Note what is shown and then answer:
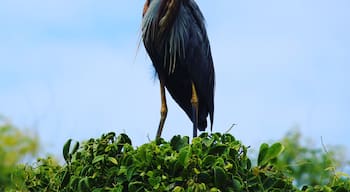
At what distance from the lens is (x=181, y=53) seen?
20.4ft

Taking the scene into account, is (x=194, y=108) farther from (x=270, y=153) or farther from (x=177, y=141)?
(x=270, y=153)

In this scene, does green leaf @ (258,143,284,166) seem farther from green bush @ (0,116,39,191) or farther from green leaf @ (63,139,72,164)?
green bush @ (0,116,39,191)

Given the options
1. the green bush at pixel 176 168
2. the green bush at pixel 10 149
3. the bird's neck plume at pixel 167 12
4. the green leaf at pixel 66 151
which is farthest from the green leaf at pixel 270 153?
the bird's neck plume at pixel 167 12

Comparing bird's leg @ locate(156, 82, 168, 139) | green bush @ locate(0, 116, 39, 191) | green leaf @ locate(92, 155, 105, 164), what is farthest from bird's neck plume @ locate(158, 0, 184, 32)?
green bush @ locate(0, 116, 39, 191)

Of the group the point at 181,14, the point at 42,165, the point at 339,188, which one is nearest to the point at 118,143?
the point at 42,165

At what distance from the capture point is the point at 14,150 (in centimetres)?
182

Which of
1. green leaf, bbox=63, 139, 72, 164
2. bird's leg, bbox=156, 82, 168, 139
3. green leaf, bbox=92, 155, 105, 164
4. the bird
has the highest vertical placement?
the bird

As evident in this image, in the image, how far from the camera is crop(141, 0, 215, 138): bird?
6.16 m

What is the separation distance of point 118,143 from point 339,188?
4.69ft

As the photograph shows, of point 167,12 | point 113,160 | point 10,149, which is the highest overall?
point 167,12

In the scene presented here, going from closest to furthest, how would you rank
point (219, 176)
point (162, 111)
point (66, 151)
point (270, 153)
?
point (219, 176) → point (270, 153) → point (66, 151) → point (162, 111)

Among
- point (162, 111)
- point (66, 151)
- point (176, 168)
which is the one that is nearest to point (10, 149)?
point (176, 168)

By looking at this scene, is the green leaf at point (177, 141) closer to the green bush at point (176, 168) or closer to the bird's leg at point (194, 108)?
the green bush at point (176, 168)

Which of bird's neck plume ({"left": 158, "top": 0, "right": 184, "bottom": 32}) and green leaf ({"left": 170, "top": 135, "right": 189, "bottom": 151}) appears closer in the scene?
green leaf ({"left": 170, "top": 135, "right": 189, "bottom": 151})
